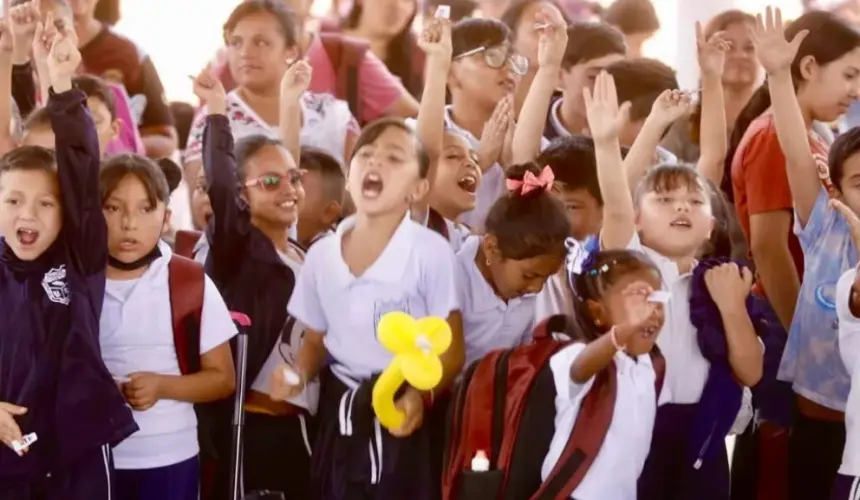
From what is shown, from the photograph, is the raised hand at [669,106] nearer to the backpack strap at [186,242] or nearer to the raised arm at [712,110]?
the raised arm at [712,110]

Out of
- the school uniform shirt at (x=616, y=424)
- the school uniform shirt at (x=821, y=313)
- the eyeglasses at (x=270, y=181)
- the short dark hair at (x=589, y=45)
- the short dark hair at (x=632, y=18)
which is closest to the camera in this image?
the school uniform shirt at (x=616, y=424)

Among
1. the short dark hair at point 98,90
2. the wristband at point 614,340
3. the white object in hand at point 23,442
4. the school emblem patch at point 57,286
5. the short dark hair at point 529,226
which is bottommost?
the white object in hand at point 23,442

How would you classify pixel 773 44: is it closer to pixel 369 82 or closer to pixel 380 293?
pixel 380 293

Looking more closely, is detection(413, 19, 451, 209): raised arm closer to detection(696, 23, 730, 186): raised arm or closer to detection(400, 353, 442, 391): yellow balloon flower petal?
detection(400, 353, 442, 391): yellow balloon flower petal

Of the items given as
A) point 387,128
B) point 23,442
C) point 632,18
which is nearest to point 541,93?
point 387,128

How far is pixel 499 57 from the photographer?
10.0 ft

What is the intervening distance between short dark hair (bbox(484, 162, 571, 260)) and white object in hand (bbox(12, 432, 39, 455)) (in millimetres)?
915

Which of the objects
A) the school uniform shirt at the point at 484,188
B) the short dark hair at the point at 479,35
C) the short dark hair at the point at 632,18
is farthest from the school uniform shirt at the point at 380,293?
the short dark hair at the point at 632,18

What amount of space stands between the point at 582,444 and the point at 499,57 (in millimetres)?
1213

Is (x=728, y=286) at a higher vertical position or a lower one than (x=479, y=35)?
lower

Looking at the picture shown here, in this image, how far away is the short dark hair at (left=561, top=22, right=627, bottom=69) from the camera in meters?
3.33

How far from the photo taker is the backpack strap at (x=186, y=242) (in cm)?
279

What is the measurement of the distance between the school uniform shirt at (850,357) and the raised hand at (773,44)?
493 mm

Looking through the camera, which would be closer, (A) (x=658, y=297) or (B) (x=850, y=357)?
(A) (x=658, y=297)
